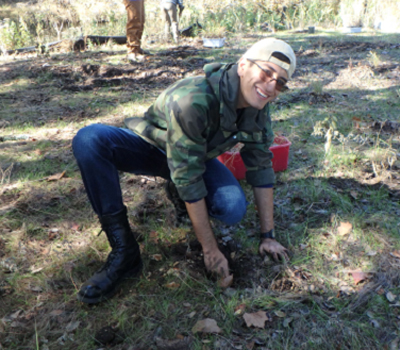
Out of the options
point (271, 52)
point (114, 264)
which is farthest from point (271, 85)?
point (114, 264)

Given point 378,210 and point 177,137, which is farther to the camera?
point 378,210

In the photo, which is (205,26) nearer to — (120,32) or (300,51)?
(120,32)

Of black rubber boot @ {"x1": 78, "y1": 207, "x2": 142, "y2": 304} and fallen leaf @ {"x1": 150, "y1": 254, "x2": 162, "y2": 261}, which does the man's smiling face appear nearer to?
black rubber boot @ {"x1": 78, "y1": 207, "x2": 142, "y2": 304}

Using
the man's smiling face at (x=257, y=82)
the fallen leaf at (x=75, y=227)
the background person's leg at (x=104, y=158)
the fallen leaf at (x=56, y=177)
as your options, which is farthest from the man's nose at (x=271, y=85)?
the fallen leaf at (x=56, y=177)

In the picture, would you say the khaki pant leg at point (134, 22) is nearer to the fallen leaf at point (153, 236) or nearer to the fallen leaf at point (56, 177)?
the fallen leaf at point (56, 177)

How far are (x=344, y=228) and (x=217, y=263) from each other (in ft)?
3.68

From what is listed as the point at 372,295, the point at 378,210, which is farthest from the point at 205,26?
the point at 372,295

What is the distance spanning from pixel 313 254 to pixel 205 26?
11265 mm

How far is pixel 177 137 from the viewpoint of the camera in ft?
6.77

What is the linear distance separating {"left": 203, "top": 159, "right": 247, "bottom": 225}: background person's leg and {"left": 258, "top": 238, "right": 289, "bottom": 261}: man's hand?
282 millimetres

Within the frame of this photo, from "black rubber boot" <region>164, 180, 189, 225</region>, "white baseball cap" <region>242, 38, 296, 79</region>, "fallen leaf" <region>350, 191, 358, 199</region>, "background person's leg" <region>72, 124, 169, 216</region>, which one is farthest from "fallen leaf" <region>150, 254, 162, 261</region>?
"fallen leaf" <region>350, 191, 358, 199</region>

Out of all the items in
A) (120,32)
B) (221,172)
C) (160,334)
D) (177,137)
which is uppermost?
(120,32)

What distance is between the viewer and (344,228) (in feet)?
9.17

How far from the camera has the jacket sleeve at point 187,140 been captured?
202cm
